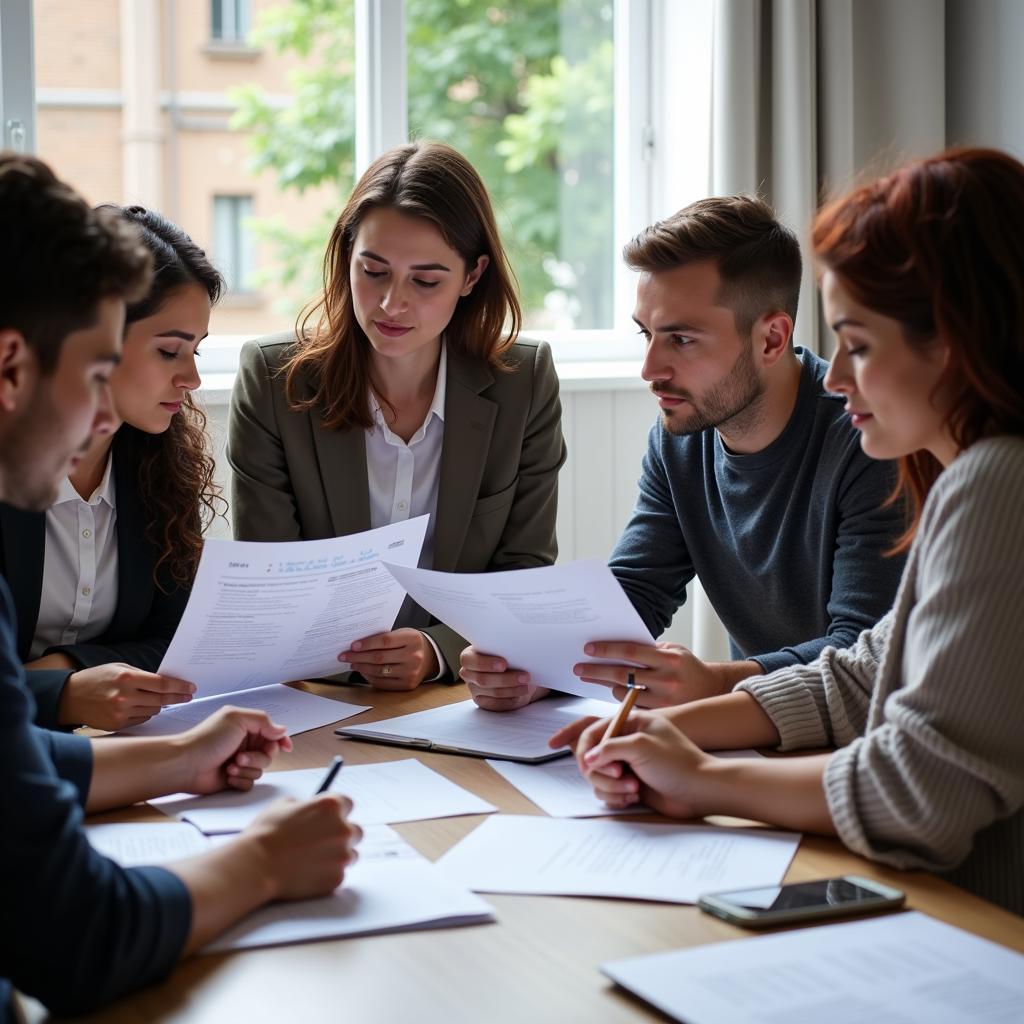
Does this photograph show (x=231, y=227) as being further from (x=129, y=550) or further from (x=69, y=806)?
(x=69, y=806)

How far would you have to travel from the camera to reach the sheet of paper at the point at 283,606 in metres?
Result: 1.53

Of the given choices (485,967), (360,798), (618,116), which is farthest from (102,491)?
(618,116)

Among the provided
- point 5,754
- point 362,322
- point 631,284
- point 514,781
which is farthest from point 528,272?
point 5,754

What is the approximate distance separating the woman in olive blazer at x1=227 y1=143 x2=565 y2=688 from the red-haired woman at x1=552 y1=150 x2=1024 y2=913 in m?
0.93

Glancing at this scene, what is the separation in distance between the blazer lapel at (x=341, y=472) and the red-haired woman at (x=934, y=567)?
92 cm

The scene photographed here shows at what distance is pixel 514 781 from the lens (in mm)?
1369

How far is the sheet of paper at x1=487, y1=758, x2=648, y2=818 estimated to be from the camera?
128cm

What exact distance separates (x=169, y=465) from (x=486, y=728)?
0.71m

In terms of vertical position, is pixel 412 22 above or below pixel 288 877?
above

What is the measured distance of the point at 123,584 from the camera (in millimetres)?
1872

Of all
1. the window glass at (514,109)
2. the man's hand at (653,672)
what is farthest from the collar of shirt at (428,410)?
the window glass at (514,109)

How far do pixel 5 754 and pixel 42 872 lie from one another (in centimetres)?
9

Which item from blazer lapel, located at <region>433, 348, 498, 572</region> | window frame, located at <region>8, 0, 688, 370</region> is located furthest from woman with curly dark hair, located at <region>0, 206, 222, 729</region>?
window frame, located at <region>8, 0, 688, 370</region>

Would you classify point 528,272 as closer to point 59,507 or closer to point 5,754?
point 59,507
